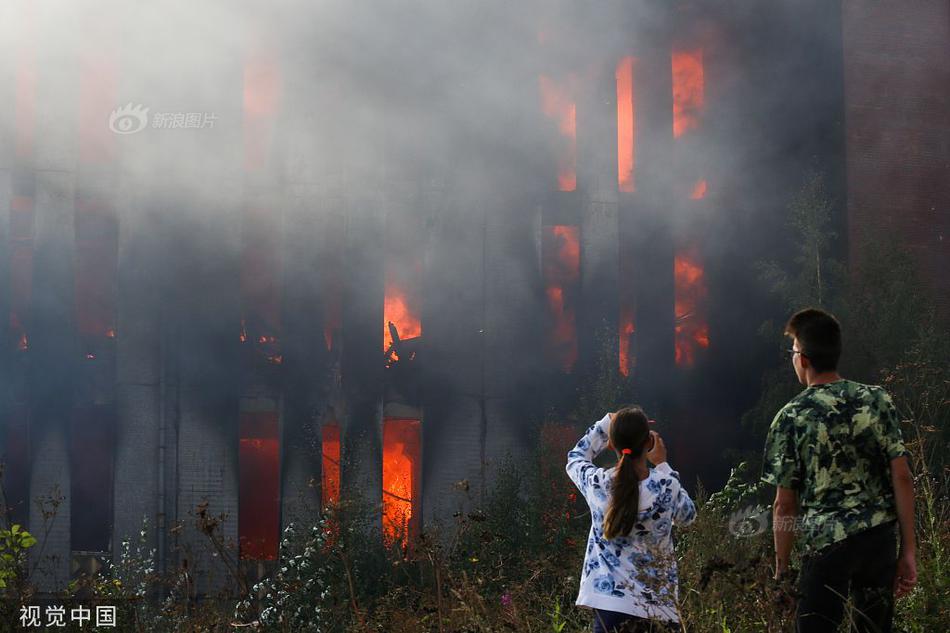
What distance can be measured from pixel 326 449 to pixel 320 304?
64.1 inches

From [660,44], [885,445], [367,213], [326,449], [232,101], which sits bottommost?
[326,449]

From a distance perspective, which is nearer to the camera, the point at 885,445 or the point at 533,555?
the point at 885,445

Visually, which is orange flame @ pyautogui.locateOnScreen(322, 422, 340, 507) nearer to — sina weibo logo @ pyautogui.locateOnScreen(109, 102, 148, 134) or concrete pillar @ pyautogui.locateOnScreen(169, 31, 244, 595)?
concrete pillar @ pyautogui.locateOnScreen(169, 31, 244, 595)

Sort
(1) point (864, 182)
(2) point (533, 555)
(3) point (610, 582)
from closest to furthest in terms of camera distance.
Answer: (3) point (610, 582) < (2) point (533, 555) < (1) point (864, 182)

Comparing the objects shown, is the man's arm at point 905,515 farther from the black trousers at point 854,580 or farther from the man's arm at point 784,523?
the man's arm at point 784,523

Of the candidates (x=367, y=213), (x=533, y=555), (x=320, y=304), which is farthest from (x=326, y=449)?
(x=533, y=555)

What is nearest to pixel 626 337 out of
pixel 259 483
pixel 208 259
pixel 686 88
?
pixel 686 88

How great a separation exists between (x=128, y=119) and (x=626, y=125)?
5776mm

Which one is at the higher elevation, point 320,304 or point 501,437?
point 320,304

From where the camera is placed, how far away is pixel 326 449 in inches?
412

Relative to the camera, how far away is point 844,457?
2.71m

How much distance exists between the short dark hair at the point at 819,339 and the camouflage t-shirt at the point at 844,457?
8 centimetres

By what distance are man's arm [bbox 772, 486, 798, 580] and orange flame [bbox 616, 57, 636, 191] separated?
8.58 meters

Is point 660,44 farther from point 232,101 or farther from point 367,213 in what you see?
point 232,101
